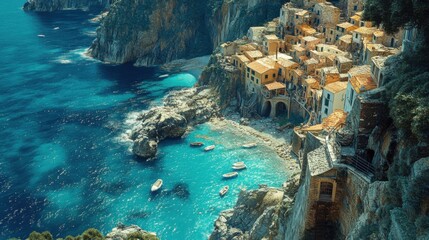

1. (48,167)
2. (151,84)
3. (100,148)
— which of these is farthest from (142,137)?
(151,84)

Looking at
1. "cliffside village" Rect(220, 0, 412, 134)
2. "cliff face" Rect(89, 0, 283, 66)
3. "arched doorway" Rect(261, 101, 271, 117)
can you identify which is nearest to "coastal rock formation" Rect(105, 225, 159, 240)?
"cliffside village" Rect(220, 0, 412, 134)

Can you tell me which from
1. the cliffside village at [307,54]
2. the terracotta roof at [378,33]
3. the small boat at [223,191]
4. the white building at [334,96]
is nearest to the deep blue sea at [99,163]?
the small boat at [223,191]

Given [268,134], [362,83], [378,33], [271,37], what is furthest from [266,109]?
[362,83]

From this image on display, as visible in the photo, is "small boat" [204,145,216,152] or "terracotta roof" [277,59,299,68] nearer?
"small boat" [204,145,216,152]

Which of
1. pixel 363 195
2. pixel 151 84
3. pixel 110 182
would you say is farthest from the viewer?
pixel 151 84

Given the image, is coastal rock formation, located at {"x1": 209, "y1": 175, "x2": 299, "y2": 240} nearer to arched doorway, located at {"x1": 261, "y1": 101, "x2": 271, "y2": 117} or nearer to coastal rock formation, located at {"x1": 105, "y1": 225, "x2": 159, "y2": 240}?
coastal rock formation, located at {"x1": 105, "y1": 225, "x2": 159, "y2": 240}

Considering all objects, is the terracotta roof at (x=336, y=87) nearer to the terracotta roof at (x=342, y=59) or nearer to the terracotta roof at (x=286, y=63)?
the terracotta roof at (x=342, y=59)

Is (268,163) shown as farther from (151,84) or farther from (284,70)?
(151,84)
